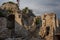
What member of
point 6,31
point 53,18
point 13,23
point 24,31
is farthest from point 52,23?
point 13,23

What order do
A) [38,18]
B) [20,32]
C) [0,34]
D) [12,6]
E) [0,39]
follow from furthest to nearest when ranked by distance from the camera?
[12,6] < [38,18] < [20,32] < [0,34] < [0,39]

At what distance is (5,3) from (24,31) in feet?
55.4

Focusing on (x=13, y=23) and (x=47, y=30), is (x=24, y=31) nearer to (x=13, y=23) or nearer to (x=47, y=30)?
(x=13, y=23)

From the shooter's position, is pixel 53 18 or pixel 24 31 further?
pixel 24 31

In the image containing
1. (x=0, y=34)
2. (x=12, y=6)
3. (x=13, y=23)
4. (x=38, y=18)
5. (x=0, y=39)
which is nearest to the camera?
(x=0, y=39)

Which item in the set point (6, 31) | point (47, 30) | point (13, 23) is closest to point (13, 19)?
point (13, 23)

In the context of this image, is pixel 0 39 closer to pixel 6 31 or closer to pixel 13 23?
pixel 6 31

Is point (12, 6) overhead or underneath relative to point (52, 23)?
overhead

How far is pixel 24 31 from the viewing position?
26031mm

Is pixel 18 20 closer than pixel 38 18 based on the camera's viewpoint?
Yes

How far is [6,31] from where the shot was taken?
2133 centimetres

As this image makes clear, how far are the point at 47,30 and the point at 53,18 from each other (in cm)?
158

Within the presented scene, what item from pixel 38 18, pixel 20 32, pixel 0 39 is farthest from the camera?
pixel 38 18

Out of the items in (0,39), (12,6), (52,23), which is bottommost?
(0,39)
